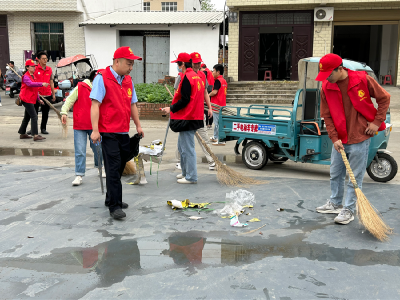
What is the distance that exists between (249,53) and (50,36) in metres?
9.93

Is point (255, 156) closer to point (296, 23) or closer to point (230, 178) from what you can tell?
point (230, 178)

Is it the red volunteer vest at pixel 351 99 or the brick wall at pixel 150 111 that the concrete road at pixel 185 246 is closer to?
the red volunteer vest at pixel 351 99

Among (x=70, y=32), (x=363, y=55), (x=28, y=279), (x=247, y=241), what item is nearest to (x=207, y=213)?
(x=247, y=241)

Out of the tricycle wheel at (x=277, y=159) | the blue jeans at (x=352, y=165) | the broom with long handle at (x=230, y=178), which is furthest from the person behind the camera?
the tricycle wheel at (x=277, y=159)

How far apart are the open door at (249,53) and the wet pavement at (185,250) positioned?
14148 millimetres

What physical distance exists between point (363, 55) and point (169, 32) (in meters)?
13.6

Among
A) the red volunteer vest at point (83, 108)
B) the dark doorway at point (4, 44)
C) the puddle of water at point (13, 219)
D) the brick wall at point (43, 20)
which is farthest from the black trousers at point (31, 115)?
the dark doorway at point (4, 44)

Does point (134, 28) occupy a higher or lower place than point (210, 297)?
higher

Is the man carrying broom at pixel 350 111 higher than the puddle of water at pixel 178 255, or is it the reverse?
the man carrying broom at pixel 350 111

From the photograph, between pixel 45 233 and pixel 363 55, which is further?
pixel 363 55

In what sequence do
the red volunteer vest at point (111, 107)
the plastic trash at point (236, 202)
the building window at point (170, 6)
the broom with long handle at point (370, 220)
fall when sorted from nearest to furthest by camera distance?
the broom with long handle at point (370, 220) < the red volunteer vest at point (111, 107) < the plastic trash at point (236, 202) < the building window at point (170, 6)

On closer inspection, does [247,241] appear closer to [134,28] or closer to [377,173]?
[377,173]

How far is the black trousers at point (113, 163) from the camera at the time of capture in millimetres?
4914

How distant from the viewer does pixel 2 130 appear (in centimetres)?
1191
